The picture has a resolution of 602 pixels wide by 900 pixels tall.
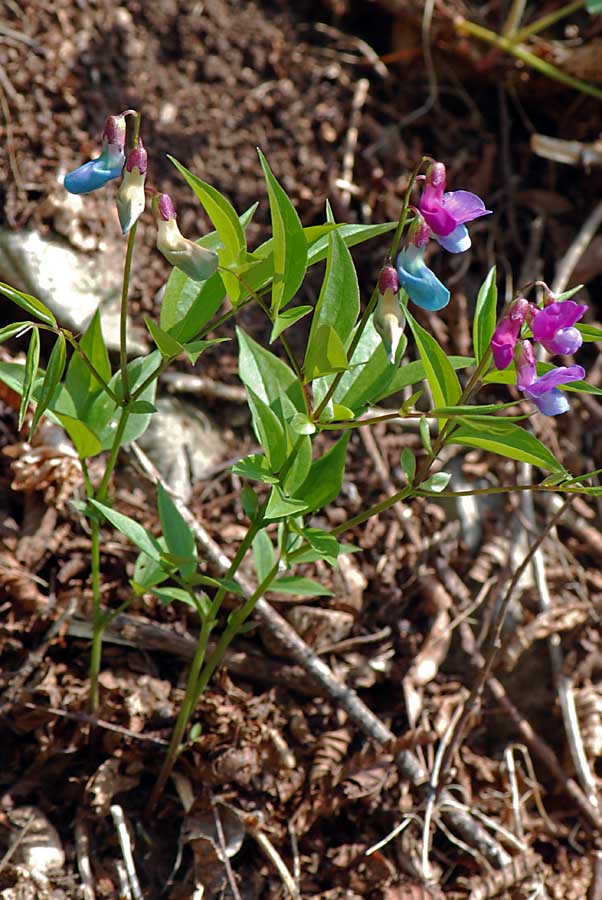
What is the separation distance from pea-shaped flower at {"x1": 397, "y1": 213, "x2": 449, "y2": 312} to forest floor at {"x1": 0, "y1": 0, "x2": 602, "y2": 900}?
32.0 inches

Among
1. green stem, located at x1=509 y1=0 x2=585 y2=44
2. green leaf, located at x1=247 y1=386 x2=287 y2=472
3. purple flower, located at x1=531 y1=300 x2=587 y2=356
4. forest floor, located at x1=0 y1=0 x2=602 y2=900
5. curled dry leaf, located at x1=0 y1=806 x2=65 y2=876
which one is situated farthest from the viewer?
green stem, located at x1=509 y1=0 x2=585 y2=44

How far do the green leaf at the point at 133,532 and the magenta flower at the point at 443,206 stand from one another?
2.69 ft

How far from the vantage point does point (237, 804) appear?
2115mm

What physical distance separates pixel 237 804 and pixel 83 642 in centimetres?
57

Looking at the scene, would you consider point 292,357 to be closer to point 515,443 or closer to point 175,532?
point 515,443

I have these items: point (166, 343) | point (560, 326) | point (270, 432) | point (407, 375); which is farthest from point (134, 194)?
point (560, 326)

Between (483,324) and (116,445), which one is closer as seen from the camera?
(483,324)

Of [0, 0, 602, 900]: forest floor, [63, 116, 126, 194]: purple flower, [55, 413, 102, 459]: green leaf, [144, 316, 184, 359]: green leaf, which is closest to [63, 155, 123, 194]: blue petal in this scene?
[63, 116, 126, 194]: purple flower

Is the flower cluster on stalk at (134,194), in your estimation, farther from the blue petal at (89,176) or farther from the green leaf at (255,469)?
the green leaf at (255,469)

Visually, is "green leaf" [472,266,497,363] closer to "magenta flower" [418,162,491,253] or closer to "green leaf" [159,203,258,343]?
"magenta flower" [418,162,491,253]

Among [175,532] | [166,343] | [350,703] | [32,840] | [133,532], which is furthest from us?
[350,703]

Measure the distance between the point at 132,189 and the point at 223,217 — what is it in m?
0.16

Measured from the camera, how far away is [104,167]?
1.39 metres

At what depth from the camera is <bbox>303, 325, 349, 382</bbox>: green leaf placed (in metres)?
1.40
